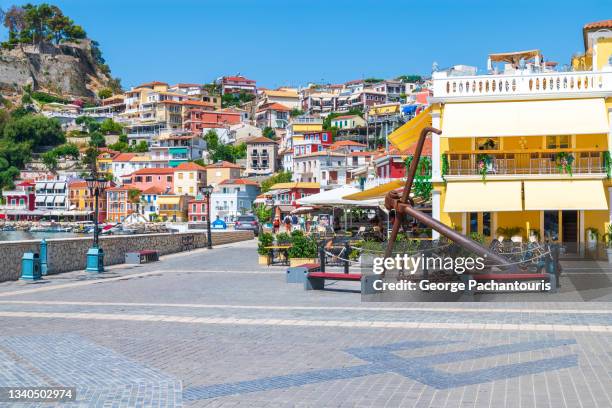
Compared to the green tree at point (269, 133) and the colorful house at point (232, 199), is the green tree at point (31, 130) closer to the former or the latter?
the green tree at point (269, 133)

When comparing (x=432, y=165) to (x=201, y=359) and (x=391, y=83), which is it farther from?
(x=391, y=83)

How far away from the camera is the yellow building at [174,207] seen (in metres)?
127

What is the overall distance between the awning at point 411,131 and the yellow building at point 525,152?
3.33 feet

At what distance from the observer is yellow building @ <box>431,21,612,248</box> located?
24.6m

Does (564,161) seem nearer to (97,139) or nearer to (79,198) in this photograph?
(79,198)

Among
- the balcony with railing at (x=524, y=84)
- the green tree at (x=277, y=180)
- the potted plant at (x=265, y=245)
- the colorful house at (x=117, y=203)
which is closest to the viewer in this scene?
the balcony with railing at (x=524, y=84)

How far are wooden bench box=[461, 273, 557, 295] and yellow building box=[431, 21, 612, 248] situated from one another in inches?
345

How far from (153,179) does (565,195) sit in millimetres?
118525

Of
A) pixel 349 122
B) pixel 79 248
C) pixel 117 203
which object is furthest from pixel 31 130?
pixel 79 248

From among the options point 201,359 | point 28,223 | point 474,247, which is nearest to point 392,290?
point 474,247

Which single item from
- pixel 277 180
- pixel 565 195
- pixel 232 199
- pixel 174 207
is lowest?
pixel 174 207

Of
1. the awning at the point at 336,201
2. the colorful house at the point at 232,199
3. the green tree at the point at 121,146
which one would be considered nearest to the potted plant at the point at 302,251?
the awning at the point at 336,201

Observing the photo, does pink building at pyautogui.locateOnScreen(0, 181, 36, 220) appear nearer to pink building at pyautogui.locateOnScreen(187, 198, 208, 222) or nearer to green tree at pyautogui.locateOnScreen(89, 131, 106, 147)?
A: green tree at pyautogui.locateOnScreen(89, 131, 106, 147)

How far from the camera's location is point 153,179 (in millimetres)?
137000
